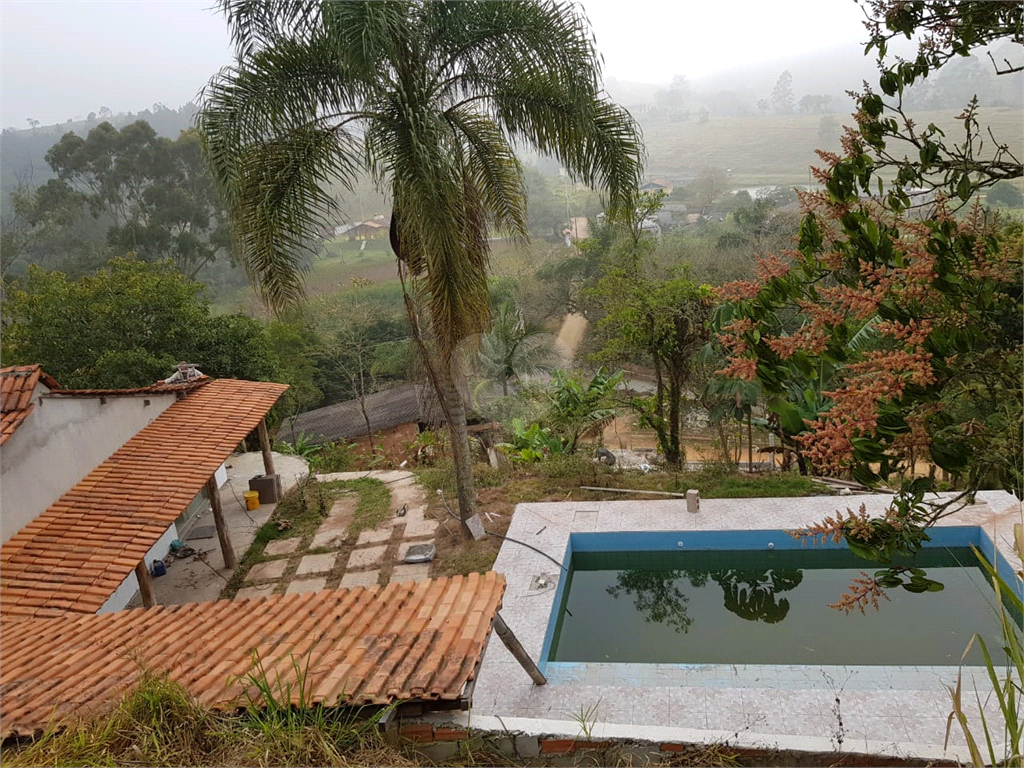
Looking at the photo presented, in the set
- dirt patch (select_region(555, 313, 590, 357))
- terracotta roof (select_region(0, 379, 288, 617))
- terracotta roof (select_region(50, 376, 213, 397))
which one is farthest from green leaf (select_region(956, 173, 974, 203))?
dirt patch (select_region(555, 313, 590, 357))

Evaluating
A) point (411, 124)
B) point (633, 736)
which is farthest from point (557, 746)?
point (411, 124)

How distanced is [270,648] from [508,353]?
13.4m

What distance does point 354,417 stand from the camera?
1923 cm

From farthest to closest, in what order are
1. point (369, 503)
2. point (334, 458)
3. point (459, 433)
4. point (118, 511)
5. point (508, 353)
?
point (508, 353) → point (334, 458) → point (369, 503) → point (459, 433) → point (118, 511)

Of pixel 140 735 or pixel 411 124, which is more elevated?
pixel 411 124

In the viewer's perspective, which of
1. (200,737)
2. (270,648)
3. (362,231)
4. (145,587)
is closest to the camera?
(200,737)

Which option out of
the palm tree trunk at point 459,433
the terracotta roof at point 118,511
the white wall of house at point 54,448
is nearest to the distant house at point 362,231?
the terracotta roof at point 118,511

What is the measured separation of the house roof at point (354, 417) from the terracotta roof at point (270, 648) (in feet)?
43.2

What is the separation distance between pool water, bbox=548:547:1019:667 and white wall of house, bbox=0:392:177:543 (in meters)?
5.42

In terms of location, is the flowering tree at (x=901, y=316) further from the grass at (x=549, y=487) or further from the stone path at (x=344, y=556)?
the grass at (x=549, y=487)

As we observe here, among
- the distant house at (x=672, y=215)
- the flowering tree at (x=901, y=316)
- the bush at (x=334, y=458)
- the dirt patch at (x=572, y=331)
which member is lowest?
the dirt patch at (x=572, y=331)

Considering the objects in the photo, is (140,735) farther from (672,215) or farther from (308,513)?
(672,215)

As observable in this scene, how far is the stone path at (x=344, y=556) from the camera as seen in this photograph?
332 inches

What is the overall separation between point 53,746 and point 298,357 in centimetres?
1780
